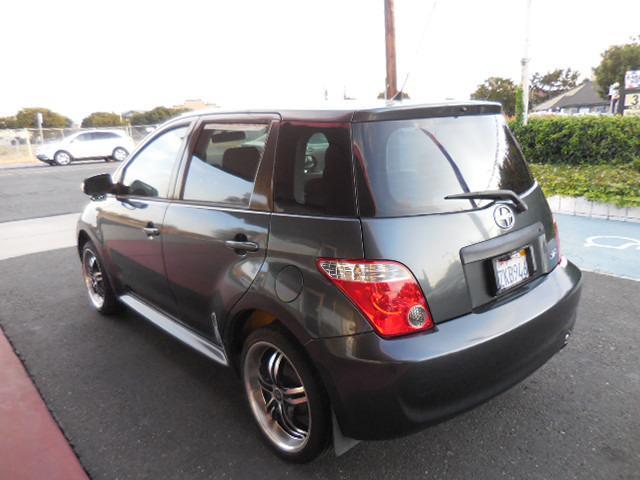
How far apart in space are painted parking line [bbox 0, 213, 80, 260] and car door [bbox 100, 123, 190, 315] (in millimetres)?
3910

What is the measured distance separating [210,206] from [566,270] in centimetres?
198

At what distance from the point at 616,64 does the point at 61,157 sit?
5782 centimetres

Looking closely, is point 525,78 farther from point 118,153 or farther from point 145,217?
point 118,153

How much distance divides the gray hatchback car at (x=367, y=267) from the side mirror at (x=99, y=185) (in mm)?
1215

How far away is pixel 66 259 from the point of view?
6441mm

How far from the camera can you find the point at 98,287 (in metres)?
4.46

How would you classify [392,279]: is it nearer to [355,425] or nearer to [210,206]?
[355,425]

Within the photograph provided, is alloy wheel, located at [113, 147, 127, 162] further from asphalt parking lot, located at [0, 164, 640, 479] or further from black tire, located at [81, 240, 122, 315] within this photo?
asphalt parking lot, located at [0, 164, 640, 479]

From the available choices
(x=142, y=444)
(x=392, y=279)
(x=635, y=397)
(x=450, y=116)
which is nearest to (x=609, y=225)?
(x=635, y=397)

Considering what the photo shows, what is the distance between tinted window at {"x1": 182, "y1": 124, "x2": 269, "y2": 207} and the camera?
2.57 m

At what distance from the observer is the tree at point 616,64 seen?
2141 inches

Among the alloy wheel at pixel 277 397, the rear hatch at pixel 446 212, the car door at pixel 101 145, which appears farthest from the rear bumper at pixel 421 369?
the car door at pixel 101 145

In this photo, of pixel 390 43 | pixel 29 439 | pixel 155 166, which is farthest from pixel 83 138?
pixel 29 439

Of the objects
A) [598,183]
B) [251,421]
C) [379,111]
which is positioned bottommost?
[251,421]
